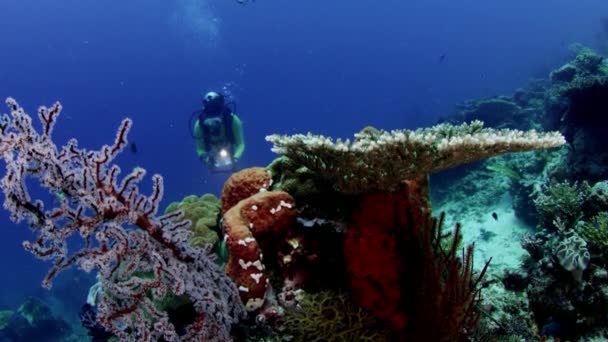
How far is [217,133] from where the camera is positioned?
10.4 m

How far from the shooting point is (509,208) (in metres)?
10.5

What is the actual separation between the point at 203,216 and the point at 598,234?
478 centimetres

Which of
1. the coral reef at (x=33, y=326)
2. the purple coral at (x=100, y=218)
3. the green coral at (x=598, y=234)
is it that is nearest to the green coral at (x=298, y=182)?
the purple coral at (x=100, y=218)

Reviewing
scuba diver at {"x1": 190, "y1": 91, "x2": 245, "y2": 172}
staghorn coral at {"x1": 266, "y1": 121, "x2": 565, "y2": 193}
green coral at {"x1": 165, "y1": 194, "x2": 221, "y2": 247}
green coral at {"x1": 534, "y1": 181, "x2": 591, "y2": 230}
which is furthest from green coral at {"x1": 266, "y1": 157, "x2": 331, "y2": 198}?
scuba diver at {"x1": 190, "y1": 91, "x2": 245, "y2": 172}

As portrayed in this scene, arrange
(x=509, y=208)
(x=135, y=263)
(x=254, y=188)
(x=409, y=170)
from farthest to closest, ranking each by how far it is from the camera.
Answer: (x=509, y=208)
(x=254, y=188)
(x=409, y=170)
(x=135, y=263)

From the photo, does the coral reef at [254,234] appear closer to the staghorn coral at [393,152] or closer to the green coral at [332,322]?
the green coral at [332,322]

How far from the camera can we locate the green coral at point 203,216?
488 centimetres

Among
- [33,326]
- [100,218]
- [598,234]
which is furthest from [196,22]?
[100,218]

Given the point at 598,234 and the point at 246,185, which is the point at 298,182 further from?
the point at 598,234

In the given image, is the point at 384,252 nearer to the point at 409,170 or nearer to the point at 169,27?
the point at 409,170

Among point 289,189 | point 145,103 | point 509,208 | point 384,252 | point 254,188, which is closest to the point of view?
point 384,252

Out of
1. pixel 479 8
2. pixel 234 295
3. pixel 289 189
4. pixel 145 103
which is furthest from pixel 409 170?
pixel 479 8

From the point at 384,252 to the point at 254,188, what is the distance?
175 centimetres

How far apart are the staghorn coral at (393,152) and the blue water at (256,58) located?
7341 cm
